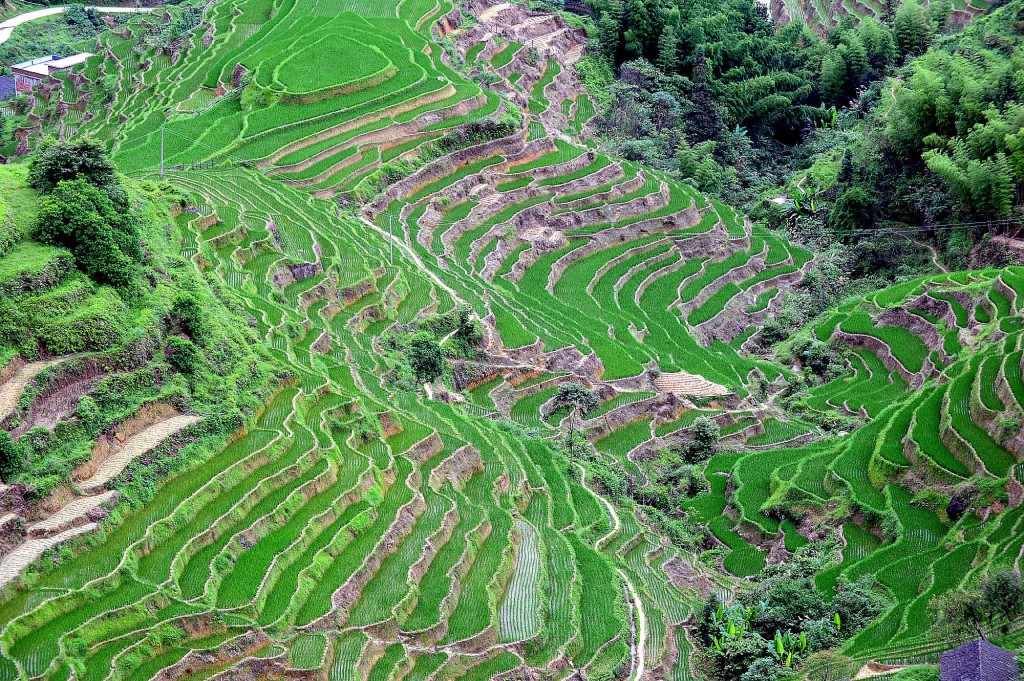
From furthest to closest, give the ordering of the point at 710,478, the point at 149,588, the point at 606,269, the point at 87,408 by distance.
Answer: the point at 606,269, the point at 710,478, the point at 87,408, the point at 149,588

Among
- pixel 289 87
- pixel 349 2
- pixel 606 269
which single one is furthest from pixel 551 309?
pixel 349 2

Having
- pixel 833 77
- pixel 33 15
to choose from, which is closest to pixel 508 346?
pixel 833 77

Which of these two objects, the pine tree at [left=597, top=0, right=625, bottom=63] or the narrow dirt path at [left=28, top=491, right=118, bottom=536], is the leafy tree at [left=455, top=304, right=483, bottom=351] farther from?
the pine tree at [left=597, top=0, right=625, bottom=63]

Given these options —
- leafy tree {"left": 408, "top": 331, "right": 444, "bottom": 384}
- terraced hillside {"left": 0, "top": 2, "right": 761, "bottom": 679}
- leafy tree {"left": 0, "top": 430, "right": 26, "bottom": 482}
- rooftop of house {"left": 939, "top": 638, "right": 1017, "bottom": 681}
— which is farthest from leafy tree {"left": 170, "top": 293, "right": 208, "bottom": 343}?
rooftop of house {"left": 939, "top": 638, "right": 1017, "bottom": 681}

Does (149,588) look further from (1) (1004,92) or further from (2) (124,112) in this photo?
(1) (1004,92)

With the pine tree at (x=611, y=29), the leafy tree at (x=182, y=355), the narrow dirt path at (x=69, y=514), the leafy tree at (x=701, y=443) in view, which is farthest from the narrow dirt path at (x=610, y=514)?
the pine tree at (x=611, y=29)

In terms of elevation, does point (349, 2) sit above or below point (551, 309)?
above
